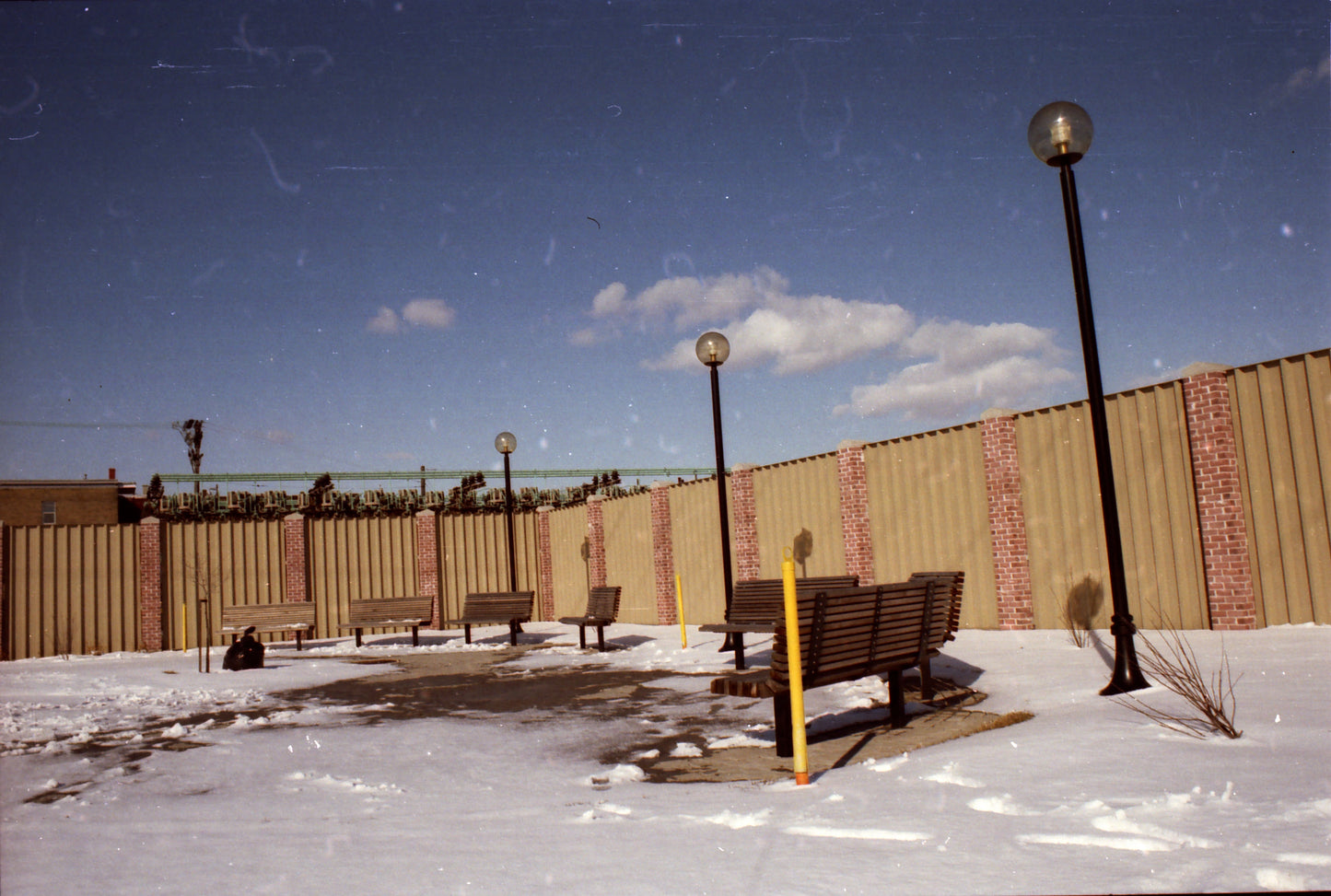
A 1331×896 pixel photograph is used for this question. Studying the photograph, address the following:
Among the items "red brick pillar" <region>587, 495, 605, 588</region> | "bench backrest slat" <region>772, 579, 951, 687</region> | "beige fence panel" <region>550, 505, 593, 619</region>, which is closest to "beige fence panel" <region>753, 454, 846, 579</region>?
"red brick pillar" <region>587, 495, 605, 588</region>

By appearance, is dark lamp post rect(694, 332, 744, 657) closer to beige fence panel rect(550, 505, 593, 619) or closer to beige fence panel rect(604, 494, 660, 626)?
beige fence panel rect(604, 494, 660, 626)

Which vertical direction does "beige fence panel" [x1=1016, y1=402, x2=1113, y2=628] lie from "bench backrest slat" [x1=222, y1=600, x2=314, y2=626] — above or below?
above

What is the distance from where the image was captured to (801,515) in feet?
51.6

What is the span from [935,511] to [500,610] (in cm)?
829

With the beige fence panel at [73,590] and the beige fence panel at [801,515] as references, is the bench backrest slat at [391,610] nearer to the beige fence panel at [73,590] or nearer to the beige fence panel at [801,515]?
the beige fence panel at [73,590]

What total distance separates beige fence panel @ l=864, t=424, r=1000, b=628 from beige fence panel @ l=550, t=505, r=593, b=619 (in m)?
9.29

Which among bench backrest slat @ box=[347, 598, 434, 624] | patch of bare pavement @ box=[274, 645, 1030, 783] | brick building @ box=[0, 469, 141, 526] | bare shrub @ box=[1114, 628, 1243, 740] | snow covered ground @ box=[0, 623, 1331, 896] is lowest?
patch of bare pavement @ box=[274, 645, 1030, 783]

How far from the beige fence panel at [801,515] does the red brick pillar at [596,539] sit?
5532 millimetres

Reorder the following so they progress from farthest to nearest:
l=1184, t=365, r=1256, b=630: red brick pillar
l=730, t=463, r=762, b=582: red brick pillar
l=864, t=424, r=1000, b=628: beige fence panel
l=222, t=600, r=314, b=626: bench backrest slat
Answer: l=222, t=600, r=314, b=626: bench backrest slat → l=730, t=463, r=762, b=582: red brick pillar → l=864, t=424, r=1000, b=628: beige fence panel → l=1184, t=365, r=1256, b=630: red brick pillar

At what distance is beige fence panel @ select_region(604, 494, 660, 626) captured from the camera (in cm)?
1961

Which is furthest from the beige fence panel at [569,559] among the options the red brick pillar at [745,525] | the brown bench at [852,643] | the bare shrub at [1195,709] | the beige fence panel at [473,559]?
the bare shrub at [1195,709]

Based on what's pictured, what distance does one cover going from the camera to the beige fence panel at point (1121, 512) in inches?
401

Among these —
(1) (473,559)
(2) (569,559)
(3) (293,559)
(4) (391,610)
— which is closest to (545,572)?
(2) (569,559)

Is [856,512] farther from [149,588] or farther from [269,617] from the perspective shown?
[149,588]
